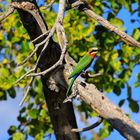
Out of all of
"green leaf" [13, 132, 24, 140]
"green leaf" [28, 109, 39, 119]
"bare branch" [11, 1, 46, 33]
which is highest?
"bare branch" [11, 1, 46, 33]

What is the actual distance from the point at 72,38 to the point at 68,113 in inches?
74.6

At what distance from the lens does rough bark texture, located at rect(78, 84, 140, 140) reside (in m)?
3.64

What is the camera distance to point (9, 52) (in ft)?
22.8

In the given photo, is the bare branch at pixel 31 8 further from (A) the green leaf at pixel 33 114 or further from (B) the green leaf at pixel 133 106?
(B) the green leaf at pixel 133 106

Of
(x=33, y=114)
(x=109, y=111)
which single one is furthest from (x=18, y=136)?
(x=109, y=111)

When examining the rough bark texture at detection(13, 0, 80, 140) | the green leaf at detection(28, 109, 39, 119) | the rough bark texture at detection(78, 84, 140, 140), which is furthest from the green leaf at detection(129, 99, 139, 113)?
the rough bark texture at detection(78, 84, 140, 140)

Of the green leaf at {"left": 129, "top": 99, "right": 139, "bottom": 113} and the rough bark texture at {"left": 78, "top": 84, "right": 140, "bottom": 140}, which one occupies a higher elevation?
the rough bark texture at {"left": 78, "top": 84, "right": 140, "bottom": 140}

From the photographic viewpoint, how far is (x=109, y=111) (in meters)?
3.73

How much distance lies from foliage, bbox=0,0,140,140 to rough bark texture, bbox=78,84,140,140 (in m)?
2.66

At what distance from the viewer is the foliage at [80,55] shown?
6.46m

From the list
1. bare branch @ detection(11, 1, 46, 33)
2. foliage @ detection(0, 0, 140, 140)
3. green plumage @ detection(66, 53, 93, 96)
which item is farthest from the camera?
foliage @ detection(0, 0, 140, 140)

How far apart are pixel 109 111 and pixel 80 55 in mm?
2751

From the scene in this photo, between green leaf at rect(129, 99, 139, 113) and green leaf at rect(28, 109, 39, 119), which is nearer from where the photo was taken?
green leaf at rect(28, 109, 39, 119)

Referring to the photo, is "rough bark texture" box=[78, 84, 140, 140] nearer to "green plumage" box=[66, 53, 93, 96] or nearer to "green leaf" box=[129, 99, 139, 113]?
"green plumage" box=[66, 53, 93, 96]
